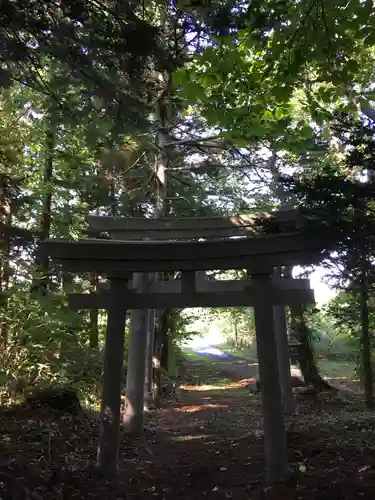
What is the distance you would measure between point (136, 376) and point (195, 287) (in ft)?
12.7

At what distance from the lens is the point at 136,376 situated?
9242 millimetres

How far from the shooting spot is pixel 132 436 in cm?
892

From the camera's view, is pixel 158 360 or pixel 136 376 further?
pixel 158 360

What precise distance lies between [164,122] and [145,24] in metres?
7.55

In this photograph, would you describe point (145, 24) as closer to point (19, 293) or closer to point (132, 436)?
point (19, 293)

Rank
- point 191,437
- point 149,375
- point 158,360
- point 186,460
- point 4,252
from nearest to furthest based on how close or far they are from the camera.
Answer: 1. point 4,252
2. point 186,460
3. point 191,437
4. point 149,375
5. point 158,360

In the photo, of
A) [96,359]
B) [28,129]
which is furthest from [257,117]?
[96,359]

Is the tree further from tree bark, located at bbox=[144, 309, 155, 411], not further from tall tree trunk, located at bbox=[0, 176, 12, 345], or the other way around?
tree bark, located at bbox=[144, 309, 155, 411]

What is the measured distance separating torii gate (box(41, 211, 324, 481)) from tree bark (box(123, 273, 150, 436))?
2.52 meters

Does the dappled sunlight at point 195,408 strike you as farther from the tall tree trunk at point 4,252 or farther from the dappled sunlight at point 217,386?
the tall tree trunk at point 4,252

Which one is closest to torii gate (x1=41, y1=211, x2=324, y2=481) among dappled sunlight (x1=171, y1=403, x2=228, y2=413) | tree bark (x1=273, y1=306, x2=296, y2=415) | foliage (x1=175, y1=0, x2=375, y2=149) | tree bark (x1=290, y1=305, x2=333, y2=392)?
foliage (x1=175, y1=0, x2=375, y2=149)

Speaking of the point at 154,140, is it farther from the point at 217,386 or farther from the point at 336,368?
the point at 336,368

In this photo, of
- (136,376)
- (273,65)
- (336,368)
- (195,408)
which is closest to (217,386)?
(195,408)

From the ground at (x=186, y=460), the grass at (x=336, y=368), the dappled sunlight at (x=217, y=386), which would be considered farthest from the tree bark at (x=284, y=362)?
the grass at (x=336, y=368)
